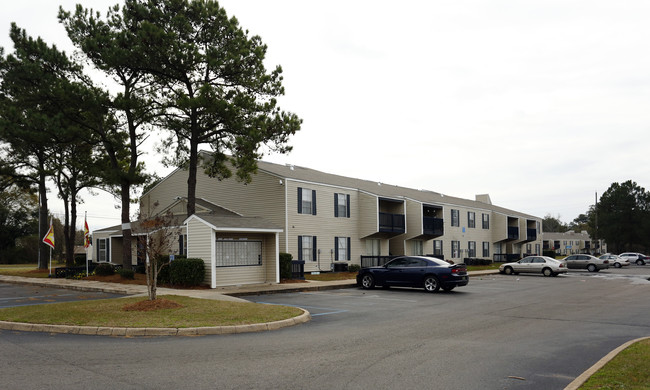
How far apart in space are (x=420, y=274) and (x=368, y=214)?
45.3 feet

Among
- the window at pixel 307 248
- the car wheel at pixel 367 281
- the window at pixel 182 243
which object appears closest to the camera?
the car wheel at pixel 367 281

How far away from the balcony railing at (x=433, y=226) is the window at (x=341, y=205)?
7.17 meters

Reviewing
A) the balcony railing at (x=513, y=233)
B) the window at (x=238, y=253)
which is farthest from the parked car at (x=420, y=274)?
the balcony railing at (x=513, y=233)

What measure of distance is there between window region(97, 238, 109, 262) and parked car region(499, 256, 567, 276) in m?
29.4

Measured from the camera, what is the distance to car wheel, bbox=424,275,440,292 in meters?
21.9

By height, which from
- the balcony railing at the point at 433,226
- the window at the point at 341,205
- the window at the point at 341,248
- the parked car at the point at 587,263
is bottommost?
the parked car at the point at 587,263

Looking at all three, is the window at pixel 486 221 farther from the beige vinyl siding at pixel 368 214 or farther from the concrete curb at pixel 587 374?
the concrete curb at pixel 587 374

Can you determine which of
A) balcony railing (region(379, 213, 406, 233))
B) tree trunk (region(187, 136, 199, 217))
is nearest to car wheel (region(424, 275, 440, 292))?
tree trunk (region(187, 136, 199, 217))

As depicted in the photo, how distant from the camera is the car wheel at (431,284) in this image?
71.7 ft

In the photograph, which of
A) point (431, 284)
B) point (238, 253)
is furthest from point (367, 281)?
point (238, 253)

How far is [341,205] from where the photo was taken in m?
34.9

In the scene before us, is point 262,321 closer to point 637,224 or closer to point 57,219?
point 57,219

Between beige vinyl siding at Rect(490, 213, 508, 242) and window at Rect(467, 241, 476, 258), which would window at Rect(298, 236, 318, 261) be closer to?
window at Rect(467, 241, 476, 258)

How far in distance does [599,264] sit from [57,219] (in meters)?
72.6
